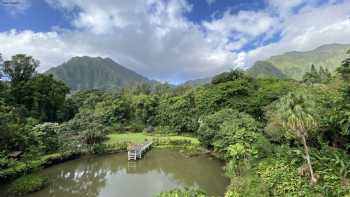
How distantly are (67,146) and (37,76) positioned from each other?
49.0 ft

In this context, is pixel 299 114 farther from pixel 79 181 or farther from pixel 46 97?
pixel 46 97

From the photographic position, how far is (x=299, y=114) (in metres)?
11.2

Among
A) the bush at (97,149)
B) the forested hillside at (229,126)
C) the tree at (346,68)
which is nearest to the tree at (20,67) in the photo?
the forested hillside at (229,126)

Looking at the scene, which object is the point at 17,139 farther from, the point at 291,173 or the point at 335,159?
the point at 335,159

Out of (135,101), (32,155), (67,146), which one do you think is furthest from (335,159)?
(135,101)

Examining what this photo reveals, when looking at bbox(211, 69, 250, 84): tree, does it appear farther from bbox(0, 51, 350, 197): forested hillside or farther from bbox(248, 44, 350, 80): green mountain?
bbox(248, 44, 350, 80): green mountain

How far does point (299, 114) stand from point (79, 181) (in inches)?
609

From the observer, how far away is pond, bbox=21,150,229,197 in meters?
15.2

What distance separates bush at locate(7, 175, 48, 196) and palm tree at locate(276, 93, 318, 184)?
15.2 metres

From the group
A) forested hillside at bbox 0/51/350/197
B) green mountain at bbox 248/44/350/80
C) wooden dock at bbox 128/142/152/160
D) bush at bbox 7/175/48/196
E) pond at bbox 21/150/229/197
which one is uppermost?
green mountain at bbox 248/44/350/80

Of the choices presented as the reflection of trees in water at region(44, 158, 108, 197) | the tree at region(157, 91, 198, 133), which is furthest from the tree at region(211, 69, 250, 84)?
the reflection of trees in water at region(44, 158, 108, 197)

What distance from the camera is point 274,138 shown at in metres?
19.0

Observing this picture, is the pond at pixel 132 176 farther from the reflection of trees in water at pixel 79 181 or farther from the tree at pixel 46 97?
the tree at pixel 46 97

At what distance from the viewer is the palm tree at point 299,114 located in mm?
11180
